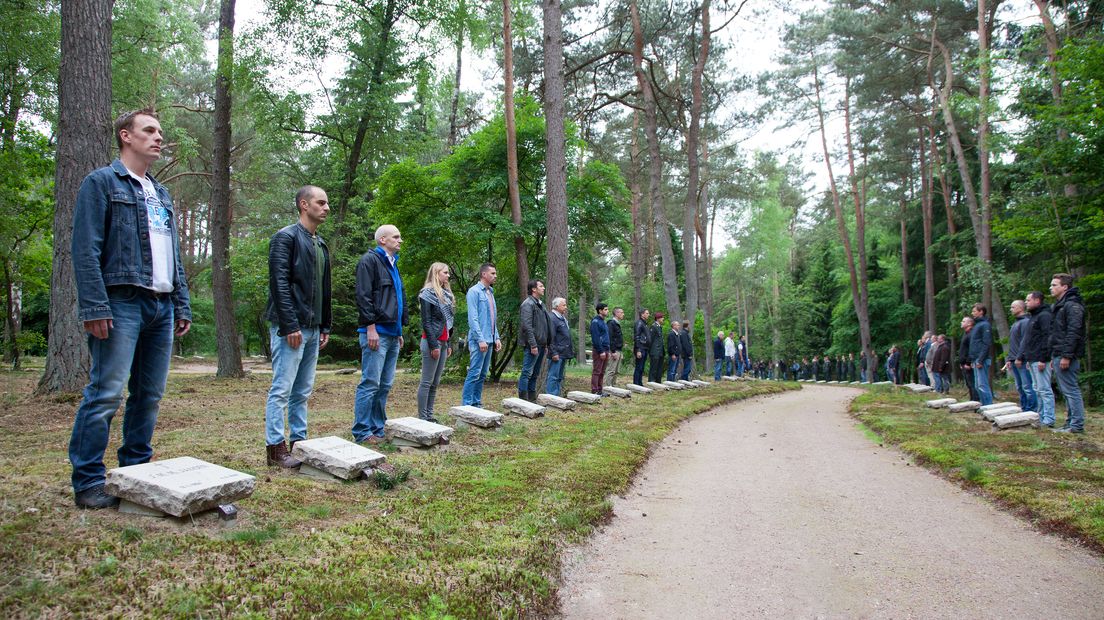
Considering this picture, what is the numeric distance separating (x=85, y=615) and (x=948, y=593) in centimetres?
386

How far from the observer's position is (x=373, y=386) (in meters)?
5.56

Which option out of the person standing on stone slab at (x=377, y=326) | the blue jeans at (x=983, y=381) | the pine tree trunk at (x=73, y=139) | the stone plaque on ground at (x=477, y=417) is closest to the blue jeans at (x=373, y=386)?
the person standing on stone slab at (x=377, y=326)

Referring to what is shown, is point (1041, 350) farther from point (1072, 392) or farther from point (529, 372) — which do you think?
point (529, 372)

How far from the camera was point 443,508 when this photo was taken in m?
3.83

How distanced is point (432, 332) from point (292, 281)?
221cm

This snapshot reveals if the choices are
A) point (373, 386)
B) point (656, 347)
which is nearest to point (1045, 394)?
point (656, 347)

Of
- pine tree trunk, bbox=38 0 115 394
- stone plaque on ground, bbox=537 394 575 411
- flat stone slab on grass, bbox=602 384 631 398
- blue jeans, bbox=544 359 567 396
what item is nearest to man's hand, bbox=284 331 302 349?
stone plaque on ground, bbox=537 394 575 411

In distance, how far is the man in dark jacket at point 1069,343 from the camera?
7.87 m

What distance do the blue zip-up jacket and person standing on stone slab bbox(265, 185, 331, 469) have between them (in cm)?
96

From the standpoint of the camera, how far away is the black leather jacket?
4.33 metres

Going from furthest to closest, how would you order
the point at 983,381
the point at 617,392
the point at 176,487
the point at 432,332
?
the point at 617,392 → the point at 983,381 → the point at 432,332 → the point at 176,487

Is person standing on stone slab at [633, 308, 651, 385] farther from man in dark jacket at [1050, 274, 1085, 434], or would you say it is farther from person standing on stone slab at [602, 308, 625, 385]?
man in dark jacket at [1050, 274, 1085, 434]

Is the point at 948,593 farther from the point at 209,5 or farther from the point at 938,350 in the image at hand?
the point at 209,5

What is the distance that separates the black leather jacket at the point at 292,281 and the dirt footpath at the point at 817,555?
99.6 inches
